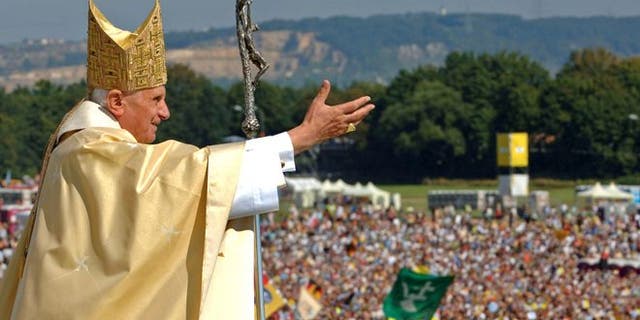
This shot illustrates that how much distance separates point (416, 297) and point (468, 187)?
73457mm

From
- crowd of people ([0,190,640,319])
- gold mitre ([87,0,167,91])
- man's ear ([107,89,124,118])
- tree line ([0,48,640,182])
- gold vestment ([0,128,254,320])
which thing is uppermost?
tree line ([0,48,640,182])

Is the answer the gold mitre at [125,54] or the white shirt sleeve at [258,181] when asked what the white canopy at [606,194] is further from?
the white shirt sleeve at [258,181]

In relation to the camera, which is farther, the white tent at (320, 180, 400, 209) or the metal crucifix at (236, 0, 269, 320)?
the white tent at (320, 180, 400, 209)

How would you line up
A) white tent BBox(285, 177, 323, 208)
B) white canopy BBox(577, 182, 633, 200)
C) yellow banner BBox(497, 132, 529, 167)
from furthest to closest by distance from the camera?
yellow banner BBox(497, 132, 529, 167) → white tent BBox(285, 177, 323, 208) → white canopy BBox(577, 182, 633, 200)

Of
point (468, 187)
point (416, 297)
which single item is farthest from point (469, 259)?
point (468, 187)

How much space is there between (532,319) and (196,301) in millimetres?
18713

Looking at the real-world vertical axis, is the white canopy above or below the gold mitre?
below

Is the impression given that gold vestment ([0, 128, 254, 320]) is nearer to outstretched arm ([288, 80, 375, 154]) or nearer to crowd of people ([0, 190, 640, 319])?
outstretched arm ([288, 80, 375, 154])

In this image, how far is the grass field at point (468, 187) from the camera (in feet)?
260

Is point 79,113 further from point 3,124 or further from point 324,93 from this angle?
point 3,124

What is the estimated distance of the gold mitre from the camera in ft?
16.0

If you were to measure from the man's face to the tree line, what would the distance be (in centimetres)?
8025

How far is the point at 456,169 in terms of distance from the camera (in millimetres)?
101750

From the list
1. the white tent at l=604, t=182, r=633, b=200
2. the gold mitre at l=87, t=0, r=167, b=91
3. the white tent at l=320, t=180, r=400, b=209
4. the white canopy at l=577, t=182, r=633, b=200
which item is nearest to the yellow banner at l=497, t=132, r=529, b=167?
the white tent at l=320, t=180, r=400, b=209
